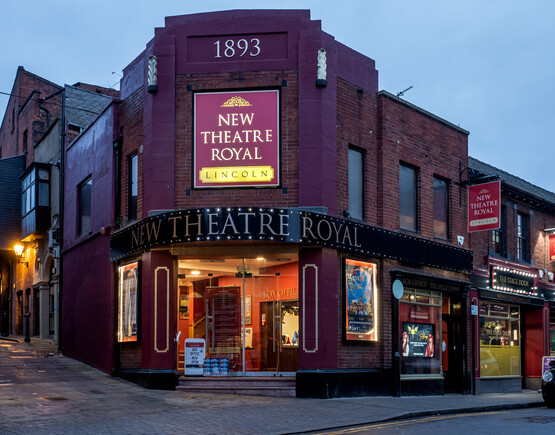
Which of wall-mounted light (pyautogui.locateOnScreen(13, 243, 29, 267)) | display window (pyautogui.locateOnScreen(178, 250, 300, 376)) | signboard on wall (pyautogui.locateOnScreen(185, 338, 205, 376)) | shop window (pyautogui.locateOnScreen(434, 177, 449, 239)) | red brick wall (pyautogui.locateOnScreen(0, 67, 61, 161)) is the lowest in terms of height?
signboard on wall (pyautogui.locateOnScreen(185, 338, 205, 376))

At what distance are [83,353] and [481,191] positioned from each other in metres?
13.6

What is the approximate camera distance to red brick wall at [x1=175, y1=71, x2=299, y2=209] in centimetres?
1761

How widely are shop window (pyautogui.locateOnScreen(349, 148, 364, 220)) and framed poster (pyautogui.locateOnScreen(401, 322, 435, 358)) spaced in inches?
142

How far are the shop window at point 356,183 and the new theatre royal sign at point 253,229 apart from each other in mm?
595

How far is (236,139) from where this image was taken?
58.7 feet

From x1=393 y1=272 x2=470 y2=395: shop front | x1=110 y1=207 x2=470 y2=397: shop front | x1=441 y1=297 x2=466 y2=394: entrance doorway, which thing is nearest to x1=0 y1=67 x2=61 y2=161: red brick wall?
x1=110 y1=207 x2=470 y2=397: shop front

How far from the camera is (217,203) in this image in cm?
1762

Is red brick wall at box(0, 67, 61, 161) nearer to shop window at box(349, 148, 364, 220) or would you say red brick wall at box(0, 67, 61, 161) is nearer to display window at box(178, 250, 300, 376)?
display window at box(178, 250, 300, 376)

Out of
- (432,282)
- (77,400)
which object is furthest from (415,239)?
(77,400)

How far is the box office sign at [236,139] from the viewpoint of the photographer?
1775cm

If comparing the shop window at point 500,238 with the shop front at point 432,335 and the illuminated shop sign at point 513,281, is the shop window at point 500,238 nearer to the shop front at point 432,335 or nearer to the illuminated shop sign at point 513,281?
the illuminated shop sign at point 513,281

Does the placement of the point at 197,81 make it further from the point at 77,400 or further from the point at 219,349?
the point at 77,400

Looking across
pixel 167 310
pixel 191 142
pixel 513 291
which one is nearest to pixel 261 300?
pixel 167 310

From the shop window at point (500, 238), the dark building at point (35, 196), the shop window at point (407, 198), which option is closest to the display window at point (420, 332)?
the shop window at point (407, 198)
